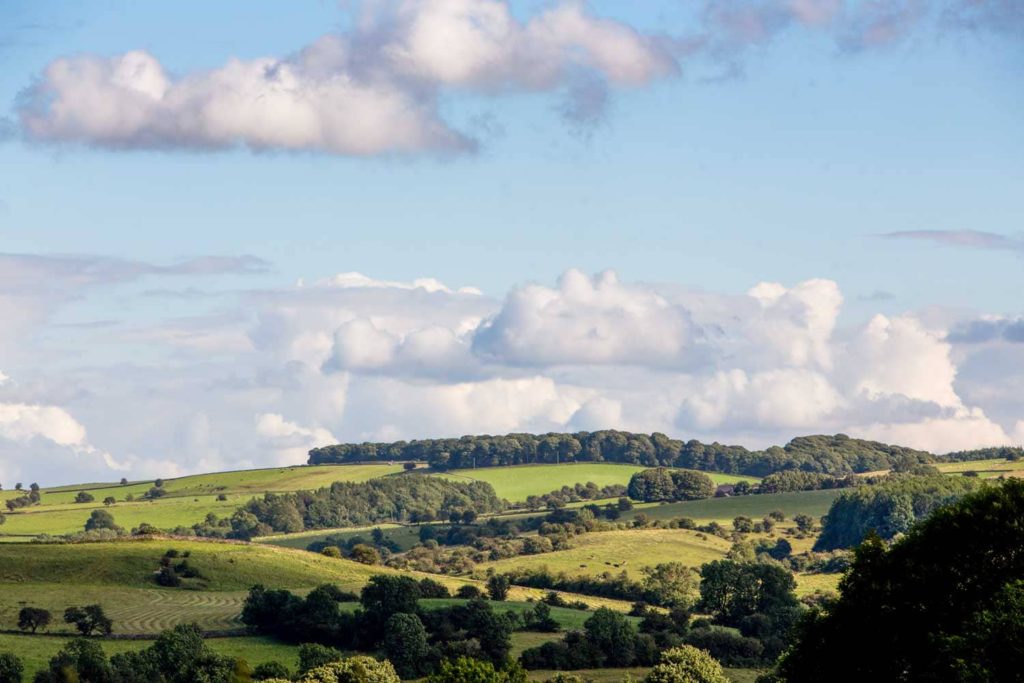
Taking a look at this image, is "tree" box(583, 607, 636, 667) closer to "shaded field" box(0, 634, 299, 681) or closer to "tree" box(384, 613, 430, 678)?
"tree" box(384, 613, 430, 678)

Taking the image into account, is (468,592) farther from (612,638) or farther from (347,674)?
(347,674)

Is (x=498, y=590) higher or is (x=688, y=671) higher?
(x=498, y=590)

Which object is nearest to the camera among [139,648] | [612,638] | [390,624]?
[139,648]

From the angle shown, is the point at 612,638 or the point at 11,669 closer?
the point at 11,669

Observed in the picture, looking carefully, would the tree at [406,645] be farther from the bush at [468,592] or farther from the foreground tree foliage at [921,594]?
the foreground tree foliage at [921,594]

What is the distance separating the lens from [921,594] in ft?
213

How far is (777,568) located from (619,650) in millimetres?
42615

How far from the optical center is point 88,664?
10956 centimetres

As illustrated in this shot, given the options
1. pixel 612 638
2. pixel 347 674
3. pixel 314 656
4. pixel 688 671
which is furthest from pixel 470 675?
pixel 612 638

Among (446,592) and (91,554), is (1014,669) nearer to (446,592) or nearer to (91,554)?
(446,592)

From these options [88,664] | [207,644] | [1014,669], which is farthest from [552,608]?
[1014,669]

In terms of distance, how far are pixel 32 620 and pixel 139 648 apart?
12.8 m

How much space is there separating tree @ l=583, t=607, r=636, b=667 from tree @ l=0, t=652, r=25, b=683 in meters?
48.1

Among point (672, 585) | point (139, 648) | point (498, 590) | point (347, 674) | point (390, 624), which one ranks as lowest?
point (347, 674)
